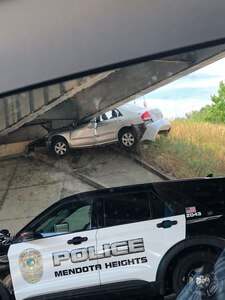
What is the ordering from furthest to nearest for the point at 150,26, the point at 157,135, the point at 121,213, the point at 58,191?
1. the point at 58,191
2. the point at 157,135
3. the point at 121,213
4. the point at 150,26

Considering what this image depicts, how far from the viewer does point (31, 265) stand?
5.54 m

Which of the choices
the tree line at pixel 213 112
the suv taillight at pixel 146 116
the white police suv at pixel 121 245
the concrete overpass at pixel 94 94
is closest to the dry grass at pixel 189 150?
the tree line at pixel 213 112

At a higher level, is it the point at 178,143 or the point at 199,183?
the point at 178,143

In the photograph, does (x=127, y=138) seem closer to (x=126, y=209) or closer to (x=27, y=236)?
(x=126, y=209)

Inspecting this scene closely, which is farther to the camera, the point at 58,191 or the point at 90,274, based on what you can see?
the point at 58,191

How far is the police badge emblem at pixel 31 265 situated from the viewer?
18.1 ft

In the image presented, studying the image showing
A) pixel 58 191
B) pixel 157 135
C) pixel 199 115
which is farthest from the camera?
pixel 58 191

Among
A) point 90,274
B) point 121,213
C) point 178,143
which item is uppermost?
point 178,143

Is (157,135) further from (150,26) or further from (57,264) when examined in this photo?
(150,26)

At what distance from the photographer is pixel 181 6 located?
180cm

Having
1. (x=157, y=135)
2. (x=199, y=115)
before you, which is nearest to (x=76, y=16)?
(x=199, y=115)

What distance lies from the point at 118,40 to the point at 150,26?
122mm

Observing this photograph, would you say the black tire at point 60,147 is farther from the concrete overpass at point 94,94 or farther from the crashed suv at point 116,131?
the concrete overpass at point 94,94

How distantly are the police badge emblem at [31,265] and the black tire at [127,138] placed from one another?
1902mm
